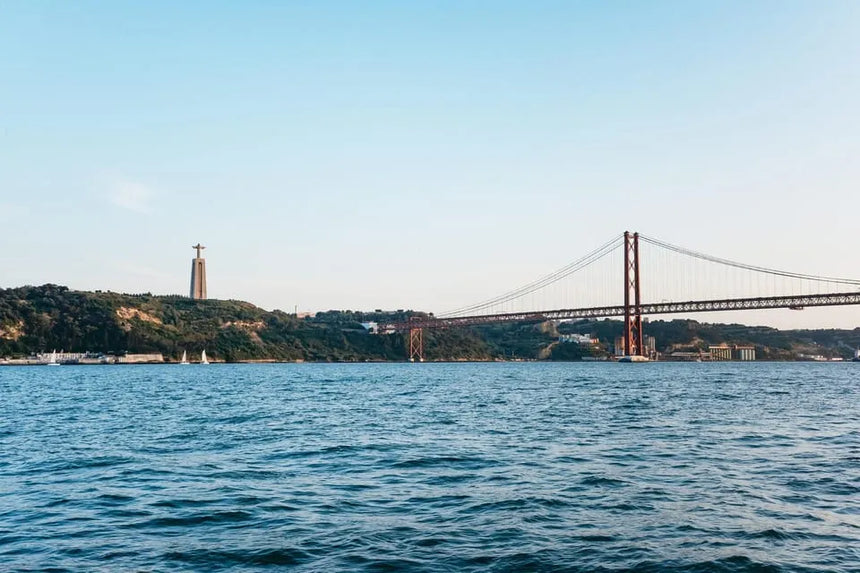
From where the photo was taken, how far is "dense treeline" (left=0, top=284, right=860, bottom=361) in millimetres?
144875

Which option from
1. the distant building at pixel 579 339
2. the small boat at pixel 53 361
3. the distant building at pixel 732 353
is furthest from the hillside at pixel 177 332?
the distant building at pixel 732 353

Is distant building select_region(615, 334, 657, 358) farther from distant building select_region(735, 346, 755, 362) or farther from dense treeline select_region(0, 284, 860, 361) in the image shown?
distant building select_region(735, 346, 755, 362)

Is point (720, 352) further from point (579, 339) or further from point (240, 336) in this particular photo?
point (240, 336)

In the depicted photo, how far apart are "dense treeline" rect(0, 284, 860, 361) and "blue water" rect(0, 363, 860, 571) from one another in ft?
411

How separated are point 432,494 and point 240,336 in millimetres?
161977

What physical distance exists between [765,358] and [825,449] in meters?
174

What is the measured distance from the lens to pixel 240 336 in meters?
171

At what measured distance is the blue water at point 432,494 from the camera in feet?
34.8

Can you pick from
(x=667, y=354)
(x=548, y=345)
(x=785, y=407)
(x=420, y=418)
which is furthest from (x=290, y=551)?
(x=548, y=345)

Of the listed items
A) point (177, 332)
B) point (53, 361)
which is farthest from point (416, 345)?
point (53, 361)

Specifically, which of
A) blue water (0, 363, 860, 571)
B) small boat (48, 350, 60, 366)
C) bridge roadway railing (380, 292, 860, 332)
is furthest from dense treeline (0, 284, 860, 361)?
blue water (0, 363, 860, 571)

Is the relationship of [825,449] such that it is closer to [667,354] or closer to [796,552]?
[796,552]

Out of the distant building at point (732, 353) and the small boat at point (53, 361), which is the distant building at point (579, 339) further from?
the small boat at point (53, 361)

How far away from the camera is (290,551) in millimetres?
10750
